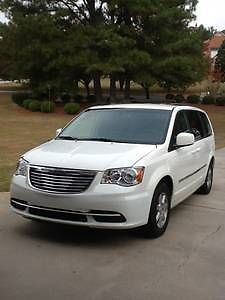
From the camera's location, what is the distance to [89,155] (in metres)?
5.94

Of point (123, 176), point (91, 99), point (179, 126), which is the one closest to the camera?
point (123, 176)

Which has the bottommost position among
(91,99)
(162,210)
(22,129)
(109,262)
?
(91,99)

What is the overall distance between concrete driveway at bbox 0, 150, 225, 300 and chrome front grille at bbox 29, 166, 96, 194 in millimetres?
628

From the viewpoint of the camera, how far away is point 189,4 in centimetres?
3300

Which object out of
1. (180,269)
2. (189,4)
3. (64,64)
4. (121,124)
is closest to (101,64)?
(64,64)

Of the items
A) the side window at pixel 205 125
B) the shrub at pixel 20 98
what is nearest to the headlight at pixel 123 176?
the side window at pixel 205 125

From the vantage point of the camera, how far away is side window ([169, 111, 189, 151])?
6.89 m

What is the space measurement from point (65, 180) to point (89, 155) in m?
0.45

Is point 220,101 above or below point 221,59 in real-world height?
below

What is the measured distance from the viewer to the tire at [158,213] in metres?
6.04

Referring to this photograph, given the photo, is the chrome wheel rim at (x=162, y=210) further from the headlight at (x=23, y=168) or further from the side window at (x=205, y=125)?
the side window at (x=205, y=125)

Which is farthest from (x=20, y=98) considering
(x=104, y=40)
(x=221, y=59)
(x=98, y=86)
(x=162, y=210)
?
(x=162, y=210)

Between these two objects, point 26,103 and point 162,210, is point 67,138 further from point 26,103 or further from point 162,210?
point 26,103

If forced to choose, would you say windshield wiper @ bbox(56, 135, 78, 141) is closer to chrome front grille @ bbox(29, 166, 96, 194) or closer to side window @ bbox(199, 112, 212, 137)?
chrome front grille @ bbox(29, 166, 96, 194)
